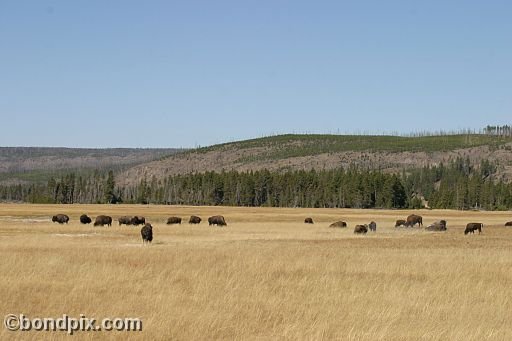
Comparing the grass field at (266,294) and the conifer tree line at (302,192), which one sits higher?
the conifer tree line at (302,192)

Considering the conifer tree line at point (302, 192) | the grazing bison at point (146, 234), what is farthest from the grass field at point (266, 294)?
the conifer tree line at point (302, 192)

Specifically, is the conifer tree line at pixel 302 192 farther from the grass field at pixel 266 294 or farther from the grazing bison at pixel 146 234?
the grass field at pixel 266 294

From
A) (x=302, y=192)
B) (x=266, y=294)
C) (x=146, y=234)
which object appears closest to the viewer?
(x=266, y=294)

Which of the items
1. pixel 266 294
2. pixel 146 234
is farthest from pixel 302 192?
pixel 266 294

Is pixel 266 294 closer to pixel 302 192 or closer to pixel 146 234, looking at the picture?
pixel 146 234

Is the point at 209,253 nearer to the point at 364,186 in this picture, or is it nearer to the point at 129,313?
the point at 129,313

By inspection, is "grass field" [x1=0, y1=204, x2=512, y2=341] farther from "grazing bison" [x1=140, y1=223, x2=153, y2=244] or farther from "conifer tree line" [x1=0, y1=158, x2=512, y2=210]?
"conifer tree line" [x1=0, y1=158, x2=512, y2=210]

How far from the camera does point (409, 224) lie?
60.6 m

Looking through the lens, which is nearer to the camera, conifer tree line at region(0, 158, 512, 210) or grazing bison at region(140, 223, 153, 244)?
grazing bison at region(140, 223, 153, 244)

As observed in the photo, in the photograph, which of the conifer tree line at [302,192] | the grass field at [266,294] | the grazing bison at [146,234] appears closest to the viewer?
the grass field at [266,294]

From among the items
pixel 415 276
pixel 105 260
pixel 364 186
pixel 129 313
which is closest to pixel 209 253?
pixel 105 260

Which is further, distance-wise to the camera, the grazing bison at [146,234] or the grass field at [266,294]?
the grazing bison at [146,234]

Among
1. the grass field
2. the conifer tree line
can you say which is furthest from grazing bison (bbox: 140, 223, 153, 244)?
the conifer tree line

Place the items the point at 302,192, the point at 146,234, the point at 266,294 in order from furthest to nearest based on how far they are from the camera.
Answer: the point at 302,192, the point at 146,234, the point at 266,294
